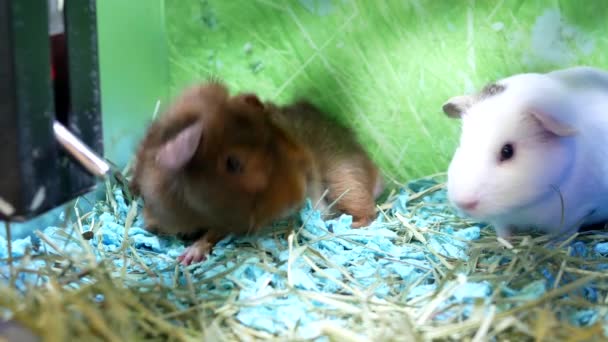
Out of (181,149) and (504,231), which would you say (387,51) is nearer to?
(504,231)

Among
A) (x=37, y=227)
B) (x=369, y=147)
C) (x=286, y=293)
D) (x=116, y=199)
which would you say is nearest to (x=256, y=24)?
(x=369, y=147)

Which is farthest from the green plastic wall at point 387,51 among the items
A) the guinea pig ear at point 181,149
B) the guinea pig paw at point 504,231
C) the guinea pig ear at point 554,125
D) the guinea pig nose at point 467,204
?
the guinea pig ear at point 181,149

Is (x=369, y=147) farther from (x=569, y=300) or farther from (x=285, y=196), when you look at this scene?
(x=569, y=300)

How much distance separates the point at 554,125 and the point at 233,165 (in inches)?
40.0

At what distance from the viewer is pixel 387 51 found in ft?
8.96

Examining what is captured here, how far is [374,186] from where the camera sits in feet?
8.87

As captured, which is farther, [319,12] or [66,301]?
[319,12]

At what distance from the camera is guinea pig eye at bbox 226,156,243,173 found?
1.99 metres

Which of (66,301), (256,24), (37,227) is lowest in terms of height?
(37,227)

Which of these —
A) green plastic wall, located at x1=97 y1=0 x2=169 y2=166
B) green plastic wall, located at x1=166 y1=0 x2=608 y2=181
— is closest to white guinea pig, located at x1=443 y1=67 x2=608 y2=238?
green plastic wall, located at x1=166 y1=0 x2=608 y2=181

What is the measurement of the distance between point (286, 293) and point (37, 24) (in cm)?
96

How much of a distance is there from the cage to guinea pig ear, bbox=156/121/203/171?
234mm

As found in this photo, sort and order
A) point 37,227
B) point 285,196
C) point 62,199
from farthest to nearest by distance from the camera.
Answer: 1. point 37,227
2. point 285,196
3. point 62,199

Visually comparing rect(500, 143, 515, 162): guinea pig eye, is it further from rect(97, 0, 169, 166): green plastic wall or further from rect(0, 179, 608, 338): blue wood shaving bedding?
rect(97, 0, 169, 166): green plastic wall
